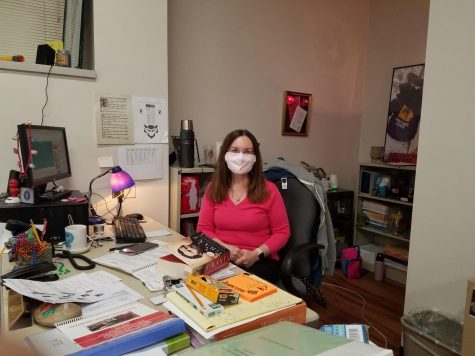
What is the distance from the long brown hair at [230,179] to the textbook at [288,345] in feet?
3.64

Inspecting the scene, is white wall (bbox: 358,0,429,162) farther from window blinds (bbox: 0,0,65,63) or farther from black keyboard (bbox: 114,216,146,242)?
window blinds (bbox: 0,0,65,63)

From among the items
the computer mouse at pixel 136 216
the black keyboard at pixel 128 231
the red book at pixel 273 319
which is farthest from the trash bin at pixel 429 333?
the computer mouse at pixel 136 216

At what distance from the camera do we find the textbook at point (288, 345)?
698 mm

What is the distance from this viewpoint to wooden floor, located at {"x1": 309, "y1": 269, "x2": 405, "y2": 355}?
2453 mm

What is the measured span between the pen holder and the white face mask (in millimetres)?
959

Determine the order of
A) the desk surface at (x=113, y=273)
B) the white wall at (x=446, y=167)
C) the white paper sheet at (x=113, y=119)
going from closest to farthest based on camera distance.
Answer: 1. the desk surface at (x=113, y=273)
2. the white wall at (x=446, y=167)
3. the white paper sheet at (x=113, y=119)

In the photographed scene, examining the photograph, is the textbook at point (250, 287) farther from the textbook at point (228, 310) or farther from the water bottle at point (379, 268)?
the water bottle at point (379, 268)

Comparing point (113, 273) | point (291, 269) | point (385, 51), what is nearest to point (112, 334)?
point (113, 273)

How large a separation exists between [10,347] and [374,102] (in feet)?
12.8

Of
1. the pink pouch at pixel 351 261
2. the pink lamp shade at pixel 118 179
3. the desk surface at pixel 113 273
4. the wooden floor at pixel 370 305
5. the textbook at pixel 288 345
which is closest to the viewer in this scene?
the textbook at pixel 288 345

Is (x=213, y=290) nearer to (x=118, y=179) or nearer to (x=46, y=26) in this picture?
(x=118, y=179)

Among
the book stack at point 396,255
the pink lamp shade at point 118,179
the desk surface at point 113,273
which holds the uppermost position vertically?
the pink lamp shade at point 118,179

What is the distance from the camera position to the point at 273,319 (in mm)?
946

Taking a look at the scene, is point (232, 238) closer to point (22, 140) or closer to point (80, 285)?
point (80, 285)
